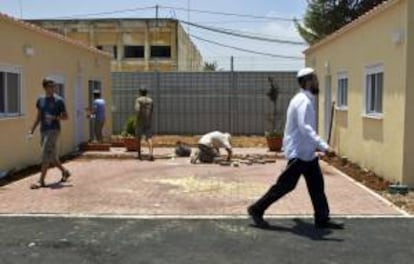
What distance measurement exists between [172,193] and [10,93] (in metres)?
4.67

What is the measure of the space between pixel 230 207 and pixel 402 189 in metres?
2.98

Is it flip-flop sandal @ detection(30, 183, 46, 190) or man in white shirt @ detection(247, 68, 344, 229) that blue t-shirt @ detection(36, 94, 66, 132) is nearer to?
flip-flop sandal @ detection(30, 183, 46, 190)

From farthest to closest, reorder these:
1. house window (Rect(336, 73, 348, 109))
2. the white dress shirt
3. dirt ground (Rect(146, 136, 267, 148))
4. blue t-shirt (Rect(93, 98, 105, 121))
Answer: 1. dirt ground (Rect(146, 136, 267, 148))
2. blue t-shirt (Rect(93, 98, 105, 121))
3. house window (Rect(336, 73, 348, 109))
4. the white dress shirt

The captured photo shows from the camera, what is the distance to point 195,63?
201 ft

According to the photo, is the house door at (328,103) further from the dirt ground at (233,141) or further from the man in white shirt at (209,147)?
the man in white shirt at (209,147)

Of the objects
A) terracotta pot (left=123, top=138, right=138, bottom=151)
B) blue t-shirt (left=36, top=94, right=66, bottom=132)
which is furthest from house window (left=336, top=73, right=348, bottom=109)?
blue t-shirt (left=36, top=94, right=66, bottom=132)

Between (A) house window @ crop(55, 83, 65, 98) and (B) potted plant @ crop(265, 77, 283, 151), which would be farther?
(B) potted plant @ crop(265, 77, 283, 151)

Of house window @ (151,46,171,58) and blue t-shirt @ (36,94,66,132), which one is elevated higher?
house window @ (151,46,171,58)

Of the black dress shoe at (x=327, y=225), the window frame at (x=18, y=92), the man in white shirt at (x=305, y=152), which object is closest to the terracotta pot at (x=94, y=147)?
the window frame at (x=18, y=92)

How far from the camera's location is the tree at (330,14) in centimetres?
3269

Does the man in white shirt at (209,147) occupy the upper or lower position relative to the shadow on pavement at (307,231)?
upper

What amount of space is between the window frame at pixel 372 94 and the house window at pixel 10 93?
7.07 meters

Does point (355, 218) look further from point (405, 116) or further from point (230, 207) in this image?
point (405, 116)

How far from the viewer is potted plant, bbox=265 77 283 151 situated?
66.5 ft
